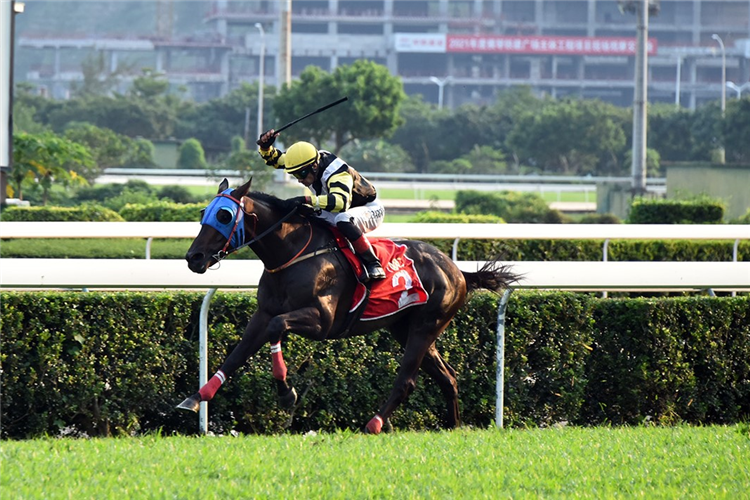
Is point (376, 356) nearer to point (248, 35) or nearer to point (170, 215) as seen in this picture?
point (170, 215)

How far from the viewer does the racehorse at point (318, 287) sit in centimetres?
536

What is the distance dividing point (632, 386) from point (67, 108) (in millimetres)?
47113

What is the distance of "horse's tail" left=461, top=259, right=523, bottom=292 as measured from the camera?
6410 millimetres

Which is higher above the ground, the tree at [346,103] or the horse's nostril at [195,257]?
the tree at [346,103]

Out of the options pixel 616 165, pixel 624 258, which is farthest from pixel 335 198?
pixel 616 165

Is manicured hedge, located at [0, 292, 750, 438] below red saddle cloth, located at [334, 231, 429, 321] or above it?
below

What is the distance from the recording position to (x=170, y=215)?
15648mm

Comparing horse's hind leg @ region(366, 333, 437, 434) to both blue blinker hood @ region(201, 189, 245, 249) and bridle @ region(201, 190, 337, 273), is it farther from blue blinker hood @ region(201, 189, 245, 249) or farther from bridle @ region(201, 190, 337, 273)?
blue blinker hood @ region(201, 189, 245, 249)

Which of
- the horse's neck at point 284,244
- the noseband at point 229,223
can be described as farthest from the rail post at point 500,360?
the noseband at point 229,223

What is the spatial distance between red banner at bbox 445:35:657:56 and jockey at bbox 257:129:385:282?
265ft

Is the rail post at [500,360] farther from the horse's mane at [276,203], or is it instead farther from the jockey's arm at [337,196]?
the horse's mane at [276,203]

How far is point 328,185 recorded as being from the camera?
5.71m

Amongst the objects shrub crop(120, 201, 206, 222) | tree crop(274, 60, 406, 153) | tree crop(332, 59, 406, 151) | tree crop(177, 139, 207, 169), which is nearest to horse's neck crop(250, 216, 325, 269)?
shrub crop(120, 201, 206, 222)

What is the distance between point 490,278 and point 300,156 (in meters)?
1.39
